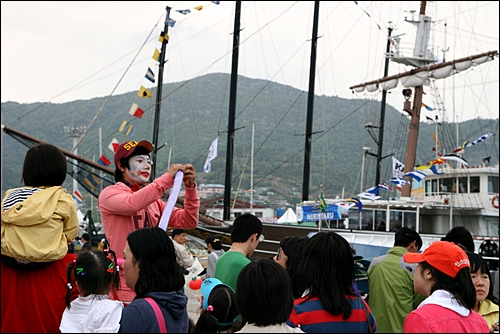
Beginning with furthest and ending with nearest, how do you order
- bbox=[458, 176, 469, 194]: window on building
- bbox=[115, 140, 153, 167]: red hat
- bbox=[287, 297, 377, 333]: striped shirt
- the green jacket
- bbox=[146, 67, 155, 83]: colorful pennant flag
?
bbox=[458, 176, 469, 194]: window on building
bbox=[146, 67, 155, 83]: colorful pennant flag
the green jacket
bbox=[115, 140, 153, 167]: red hat
bbox=[287, 297, 377, 333]: striped shirt

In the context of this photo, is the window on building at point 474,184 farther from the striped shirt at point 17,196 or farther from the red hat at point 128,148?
the striped shirt at point 17,196

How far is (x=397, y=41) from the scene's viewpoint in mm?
28547

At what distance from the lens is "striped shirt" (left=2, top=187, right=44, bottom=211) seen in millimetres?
3084

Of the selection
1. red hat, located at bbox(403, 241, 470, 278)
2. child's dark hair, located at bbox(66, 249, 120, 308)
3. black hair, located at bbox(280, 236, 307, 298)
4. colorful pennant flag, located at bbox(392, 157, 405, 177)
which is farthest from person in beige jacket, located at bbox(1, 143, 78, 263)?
colorful pennant flag, located at bbox(392, 157, 405, 177)

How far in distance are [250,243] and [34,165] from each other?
6.43ft

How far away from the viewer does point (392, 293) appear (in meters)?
5.01

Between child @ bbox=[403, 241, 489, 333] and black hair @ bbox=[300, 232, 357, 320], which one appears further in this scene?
black hair @ bbox=[300, 232, 357, 320]

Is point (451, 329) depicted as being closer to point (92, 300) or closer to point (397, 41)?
point (92, 300)

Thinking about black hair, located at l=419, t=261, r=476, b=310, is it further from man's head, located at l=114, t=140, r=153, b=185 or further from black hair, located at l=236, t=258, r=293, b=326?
man's head, located at l=114, t=140, r=153, b=185

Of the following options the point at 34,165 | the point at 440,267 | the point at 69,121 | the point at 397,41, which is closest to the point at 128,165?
the point at 34,165

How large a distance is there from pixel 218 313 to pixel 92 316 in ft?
3.04

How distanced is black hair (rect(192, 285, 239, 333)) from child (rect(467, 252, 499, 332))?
5.84 ft

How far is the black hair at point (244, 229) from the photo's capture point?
457 centimetres

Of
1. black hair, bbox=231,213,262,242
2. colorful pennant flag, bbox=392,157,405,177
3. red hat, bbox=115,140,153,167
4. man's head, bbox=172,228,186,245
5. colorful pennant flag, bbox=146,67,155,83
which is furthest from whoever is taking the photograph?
colorful pennant flag, bbox=392,157,405,177
